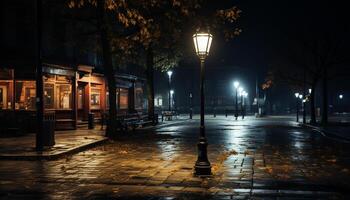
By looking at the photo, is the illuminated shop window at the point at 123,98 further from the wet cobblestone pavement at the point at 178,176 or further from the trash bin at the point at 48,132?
the wet cobblestone pavement at the point at 178,176

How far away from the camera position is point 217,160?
54.5ft

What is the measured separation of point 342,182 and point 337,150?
8.58 metres

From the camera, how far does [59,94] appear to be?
109 ft

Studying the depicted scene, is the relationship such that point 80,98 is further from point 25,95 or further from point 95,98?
point 25,95

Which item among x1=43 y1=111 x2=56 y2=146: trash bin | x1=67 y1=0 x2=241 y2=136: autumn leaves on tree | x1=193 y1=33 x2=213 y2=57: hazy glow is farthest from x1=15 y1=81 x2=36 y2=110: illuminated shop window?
x1=193 y1=33 x2=213 y2=57: hazy glow

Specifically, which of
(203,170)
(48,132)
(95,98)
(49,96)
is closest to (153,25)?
(48,132)

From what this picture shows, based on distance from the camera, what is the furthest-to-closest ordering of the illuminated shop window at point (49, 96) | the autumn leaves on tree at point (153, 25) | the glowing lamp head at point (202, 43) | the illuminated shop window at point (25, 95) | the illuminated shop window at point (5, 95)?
the illuminated shop window at point (49, 96) → the illuminated shop window at point (25, 95) → the illuminated shop window at point (5, 95) → the autumn leaves on tree at point (153, 25) → the glowing lamp head at point (202, 43)

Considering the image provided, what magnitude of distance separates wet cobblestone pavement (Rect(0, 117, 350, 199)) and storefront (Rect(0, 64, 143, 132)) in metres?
11.0

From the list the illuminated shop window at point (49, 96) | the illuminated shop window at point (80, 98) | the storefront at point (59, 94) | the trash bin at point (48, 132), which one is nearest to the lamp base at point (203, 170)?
the trash bin at point (48, 132)

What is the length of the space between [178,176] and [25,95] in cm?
1939

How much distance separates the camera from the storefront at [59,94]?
2898cm

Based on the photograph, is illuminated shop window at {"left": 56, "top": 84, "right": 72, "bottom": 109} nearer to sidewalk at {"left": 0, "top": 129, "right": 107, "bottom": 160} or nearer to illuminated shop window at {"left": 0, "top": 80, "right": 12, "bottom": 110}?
illuminated shop window at {"left": 0, "top": 80, "right": 12, "bottom": 110}

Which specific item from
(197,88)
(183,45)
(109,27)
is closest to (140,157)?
(109,27)

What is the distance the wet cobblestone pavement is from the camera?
10.8 metres
